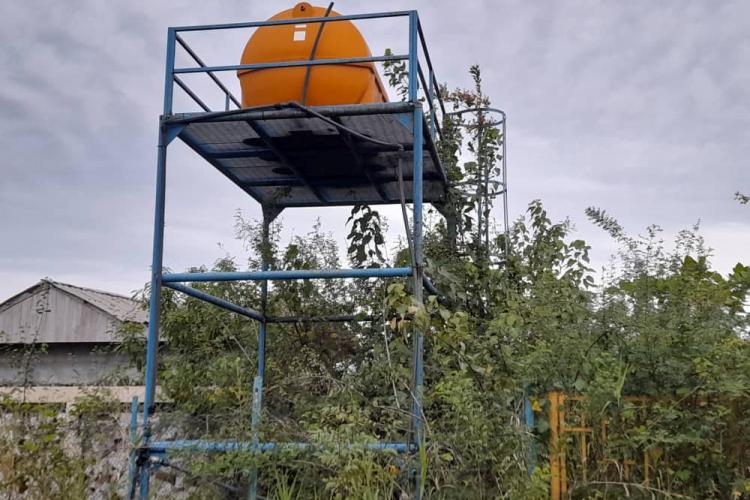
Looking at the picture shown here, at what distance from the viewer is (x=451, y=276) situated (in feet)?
23.1

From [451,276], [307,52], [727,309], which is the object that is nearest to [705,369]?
[727,309]

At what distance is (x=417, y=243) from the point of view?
557 cm

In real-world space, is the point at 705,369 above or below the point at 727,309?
below

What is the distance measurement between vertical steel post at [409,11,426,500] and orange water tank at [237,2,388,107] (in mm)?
562

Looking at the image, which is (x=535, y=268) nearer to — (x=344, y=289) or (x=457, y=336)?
(x=344, y=289)

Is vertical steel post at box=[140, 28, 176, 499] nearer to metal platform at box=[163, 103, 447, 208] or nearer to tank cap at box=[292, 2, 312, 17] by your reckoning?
metal platform at box=[163, 103, 447, 208]

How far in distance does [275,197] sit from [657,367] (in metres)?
4.26

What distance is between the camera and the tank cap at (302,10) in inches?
250

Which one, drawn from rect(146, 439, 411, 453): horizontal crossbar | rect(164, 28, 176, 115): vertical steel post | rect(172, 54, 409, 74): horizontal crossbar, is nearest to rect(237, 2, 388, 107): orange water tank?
rect(172, 54, 409, 74): horizontal crossbar

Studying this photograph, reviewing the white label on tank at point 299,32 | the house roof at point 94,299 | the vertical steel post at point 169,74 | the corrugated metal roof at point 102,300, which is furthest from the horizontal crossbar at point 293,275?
the house roof at point 94,299

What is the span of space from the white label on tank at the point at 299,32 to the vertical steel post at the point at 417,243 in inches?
34.0

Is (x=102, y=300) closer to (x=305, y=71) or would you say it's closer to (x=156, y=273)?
(x=156, y=273)

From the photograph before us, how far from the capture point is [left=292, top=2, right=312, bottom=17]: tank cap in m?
6.34

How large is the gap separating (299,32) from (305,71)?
1.21 ft
